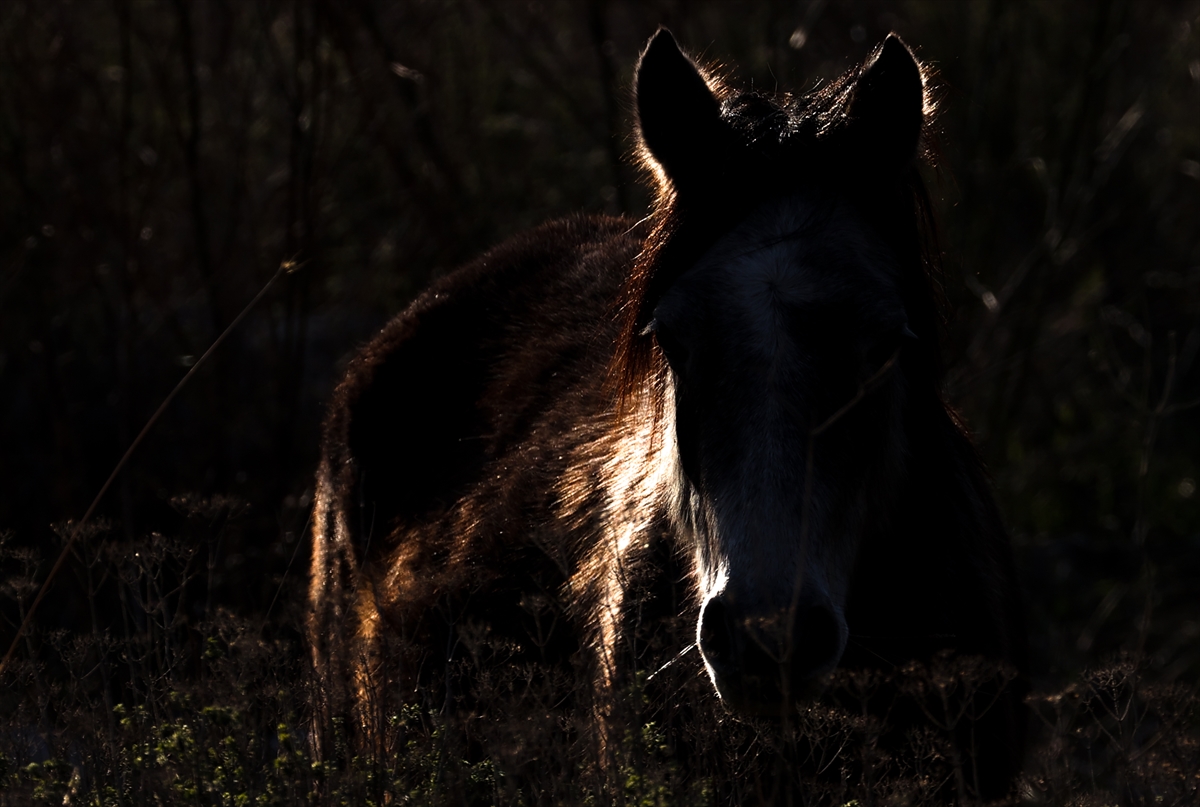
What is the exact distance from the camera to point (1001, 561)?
3602mm

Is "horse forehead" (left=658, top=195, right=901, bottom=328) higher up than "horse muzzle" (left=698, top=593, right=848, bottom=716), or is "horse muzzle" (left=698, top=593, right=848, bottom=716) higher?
"horse forehead" (left=658, top=195, right=901, bottom=328)

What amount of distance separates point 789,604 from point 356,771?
1.01 metres

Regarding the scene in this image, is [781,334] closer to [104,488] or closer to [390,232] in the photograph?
[104,488]

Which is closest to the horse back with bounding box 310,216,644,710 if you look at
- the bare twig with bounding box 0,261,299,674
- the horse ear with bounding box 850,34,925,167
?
the bare twig with bounding box 0,261,299,674

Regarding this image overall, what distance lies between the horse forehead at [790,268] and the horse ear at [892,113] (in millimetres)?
201

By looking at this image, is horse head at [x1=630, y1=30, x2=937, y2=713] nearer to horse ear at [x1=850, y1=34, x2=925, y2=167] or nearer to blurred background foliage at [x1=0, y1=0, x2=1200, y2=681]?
horse ear at [x1=850, y1=34, x2=925, y2=167]

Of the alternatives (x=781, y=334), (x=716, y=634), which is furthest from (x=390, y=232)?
(x=716, y=634)

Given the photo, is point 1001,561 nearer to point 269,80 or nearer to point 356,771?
point 356,771

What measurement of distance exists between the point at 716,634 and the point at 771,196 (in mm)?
1138

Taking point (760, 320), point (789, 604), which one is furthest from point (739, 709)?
point (760, 320)

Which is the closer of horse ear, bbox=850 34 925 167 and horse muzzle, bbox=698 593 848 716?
horse muzzle, bbox=698 593 848 716

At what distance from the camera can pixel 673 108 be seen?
3.33 metres

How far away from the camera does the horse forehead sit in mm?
2803

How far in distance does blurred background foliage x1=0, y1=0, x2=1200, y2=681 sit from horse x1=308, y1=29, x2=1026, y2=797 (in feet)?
6.13
